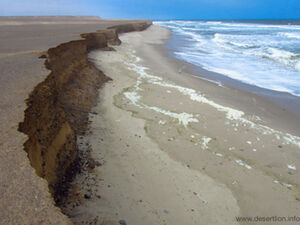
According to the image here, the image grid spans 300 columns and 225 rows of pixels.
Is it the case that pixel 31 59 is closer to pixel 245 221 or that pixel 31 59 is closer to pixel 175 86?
pixel 175 86

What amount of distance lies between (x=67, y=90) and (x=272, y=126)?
4944mm

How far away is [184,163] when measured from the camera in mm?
3795

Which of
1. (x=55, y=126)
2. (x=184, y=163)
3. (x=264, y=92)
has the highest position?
(x=55, y=126)

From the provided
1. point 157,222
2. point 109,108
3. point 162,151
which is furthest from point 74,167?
point 109,108

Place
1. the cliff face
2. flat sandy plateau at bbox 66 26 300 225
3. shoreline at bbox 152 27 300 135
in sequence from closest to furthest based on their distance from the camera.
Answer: the cliff face → flat sandy plateau at bbox 66 26 300 225 → shoreline at bbox 152 27 300 135

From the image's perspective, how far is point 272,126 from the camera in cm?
520

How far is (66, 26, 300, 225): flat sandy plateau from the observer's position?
2820mm

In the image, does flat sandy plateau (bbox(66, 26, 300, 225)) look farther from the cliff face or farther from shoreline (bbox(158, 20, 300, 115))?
shoreline (bbox(158, 20, 300, 115))

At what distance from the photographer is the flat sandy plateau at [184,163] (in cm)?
282

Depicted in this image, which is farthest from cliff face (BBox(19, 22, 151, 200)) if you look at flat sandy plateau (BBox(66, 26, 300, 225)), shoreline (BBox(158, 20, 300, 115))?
shoreline (BBox(158, 20, 300, 115))

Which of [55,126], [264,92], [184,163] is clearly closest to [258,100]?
[264,92]

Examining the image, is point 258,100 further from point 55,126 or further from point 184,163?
point 55,126

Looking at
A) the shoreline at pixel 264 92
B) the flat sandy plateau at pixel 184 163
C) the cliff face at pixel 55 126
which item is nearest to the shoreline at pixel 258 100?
the shoreline at pixel 264 92

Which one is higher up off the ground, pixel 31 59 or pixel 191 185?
pixel 31 59
